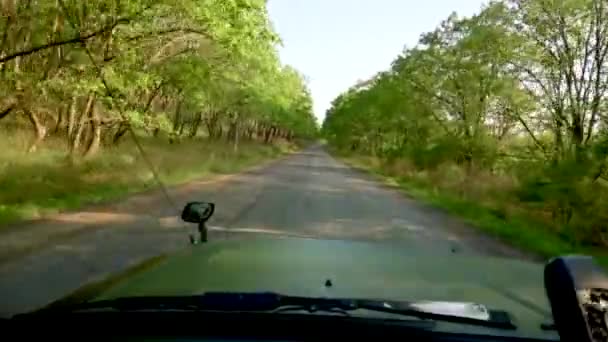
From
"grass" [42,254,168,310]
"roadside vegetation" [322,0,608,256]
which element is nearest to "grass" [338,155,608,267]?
"roadside vegetation" [322,0,608,256]

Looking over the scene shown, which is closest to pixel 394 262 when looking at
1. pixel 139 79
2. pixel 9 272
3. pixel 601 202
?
pixel 9 272

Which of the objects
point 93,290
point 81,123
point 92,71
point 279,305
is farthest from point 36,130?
point 279,305

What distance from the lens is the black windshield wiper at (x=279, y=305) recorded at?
6.41ft

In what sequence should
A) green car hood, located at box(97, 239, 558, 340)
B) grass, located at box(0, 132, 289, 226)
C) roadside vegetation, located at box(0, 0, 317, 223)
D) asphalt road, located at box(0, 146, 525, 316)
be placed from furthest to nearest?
1. roadside vegetation, located at box(0, 0, 317, 223)
2. grass, located at box(0, 132, 289, 226)
3. asphalt road, located at box(0, 146, 525, 316)
4. green car hood, located at box(97, 239, 558, 340)

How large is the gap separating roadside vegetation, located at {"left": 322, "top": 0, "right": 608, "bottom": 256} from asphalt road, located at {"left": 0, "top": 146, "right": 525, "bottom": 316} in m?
1.85

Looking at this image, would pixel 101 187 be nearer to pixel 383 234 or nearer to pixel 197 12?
pixel 197 12

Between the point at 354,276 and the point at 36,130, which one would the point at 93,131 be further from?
A: the point at 354,276

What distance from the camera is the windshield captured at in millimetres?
3008

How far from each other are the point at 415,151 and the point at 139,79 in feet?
84.6

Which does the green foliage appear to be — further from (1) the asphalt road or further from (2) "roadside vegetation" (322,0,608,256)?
(2) "roadside vegetation" (322,0,608,256)

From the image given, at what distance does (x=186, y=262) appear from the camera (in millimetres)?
3064

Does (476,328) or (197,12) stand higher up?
(197,12)

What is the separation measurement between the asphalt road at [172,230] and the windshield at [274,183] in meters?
0.06

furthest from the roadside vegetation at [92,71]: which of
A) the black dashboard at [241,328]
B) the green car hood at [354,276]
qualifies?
the black dashboard at [241,328]
